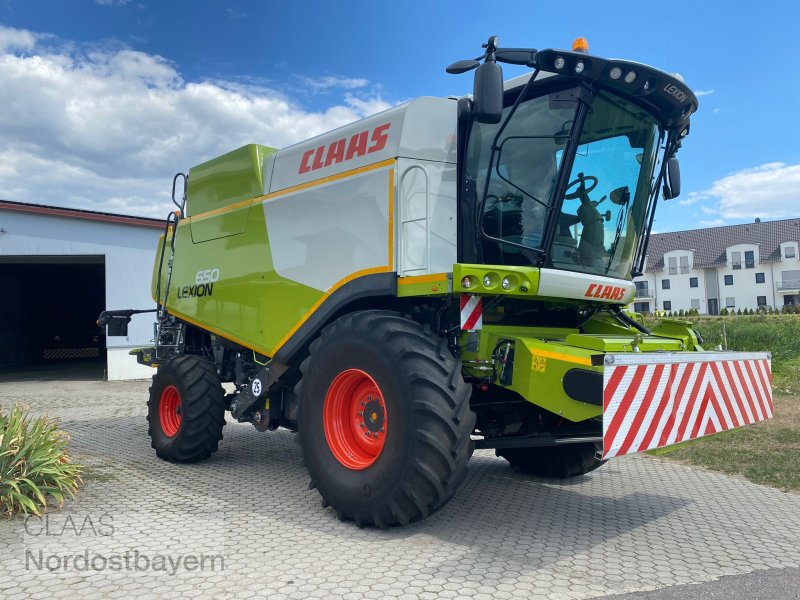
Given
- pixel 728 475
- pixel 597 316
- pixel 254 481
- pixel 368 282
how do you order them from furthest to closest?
pixel 728 475, pixel 254 481, pixel 597 316, pixel 368 282

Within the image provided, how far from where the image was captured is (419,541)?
4.21 m

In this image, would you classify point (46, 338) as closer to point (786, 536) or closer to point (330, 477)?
point (330, 477)

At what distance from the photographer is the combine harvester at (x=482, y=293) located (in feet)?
13.4

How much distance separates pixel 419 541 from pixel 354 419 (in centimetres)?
105

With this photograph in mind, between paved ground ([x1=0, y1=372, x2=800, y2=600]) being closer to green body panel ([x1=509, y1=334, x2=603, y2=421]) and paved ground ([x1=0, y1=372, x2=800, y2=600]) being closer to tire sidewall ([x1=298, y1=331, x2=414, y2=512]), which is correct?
tire sidewall ([x1=298, y1=331, x2=414, y2=512])

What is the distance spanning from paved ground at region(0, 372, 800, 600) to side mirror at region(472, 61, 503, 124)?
2.74m

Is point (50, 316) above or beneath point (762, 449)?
above

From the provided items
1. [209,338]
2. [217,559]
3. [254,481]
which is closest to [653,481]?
[254,481]

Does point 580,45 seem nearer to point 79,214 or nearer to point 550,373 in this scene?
point 550,373

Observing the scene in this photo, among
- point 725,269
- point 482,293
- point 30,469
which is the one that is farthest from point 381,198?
point 725,269

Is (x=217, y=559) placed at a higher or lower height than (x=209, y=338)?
lower

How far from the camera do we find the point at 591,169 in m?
4.69

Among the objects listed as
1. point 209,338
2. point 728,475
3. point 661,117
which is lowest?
point 728,475

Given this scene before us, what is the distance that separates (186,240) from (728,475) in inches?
256
